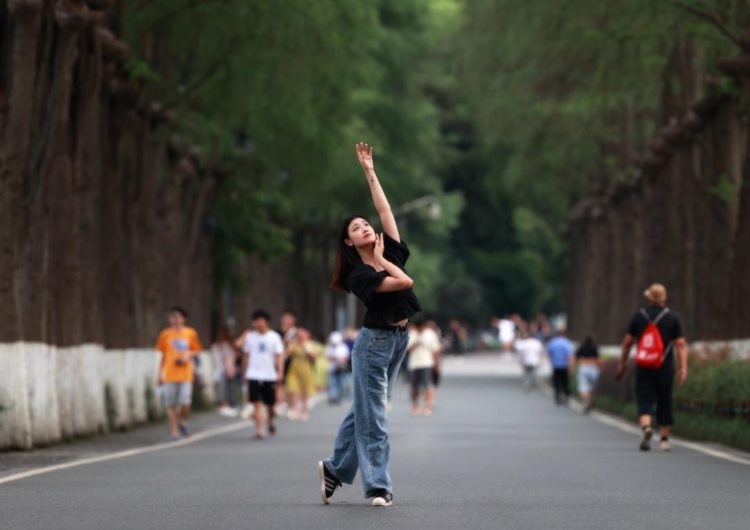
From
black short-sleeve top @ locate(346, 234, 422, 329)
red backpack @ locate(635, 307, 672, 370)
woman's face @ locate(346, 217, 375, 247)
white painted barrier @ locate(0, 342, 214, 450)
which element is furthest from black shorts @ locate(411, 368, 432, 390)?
woman's face @ locate(346, 217, 375, 247)

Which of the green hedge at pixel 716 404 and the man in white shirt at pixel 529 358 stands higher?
the man in white shirt at pixel 529 358

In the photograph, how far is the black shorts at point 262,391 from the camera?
2928cm

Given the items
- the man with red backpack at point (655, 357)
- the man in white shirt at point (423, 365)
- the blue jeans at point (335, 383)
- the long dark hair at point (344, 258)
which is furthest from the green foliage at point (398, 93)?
the long dark hair at point (344, 258)

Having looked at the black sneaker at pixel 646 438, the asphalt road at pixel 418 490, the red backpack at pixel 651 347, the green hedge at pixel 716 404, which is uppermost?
the red backpack at pixel 651 347

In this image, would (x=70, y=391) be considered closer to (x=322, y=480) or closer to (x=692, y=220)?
(x=322, y=480)

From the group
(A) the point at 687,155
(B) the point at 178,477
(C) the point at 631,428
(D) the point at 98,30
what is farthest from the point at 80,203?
(A) the point at 687,155

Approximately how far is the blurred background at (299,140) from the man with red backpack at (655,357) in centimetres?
385

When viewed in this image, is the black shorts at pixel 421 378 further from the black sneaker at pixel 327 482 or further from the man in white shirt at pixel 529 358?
the black sneaker at pixel 327 482

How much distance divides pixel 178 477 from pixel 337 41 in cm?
1598

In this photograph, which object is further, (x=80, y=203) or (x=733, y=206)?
(x=733, y=206)

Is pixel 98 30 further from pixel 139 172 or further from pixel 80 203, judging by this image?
pixel 139 172

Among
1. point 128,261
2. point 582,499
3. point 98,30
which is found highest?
point 98,30

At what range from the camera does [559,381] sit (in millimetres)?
48969

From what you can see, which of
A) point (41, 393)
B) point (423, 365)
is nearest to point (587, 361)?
point (423, 365)
